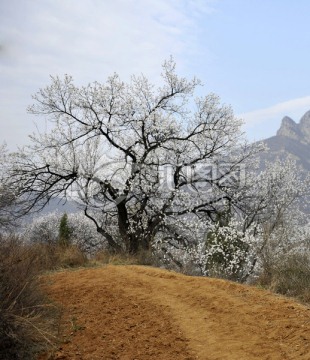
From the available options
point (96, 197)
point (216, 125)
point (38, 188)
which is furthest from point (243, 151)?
point (38, 188)

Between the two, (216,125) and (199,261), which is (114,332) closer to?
(199,261)

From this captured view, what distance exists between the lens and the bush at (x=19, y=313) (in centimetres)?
475

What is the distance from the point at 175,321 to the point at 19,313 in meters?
2.56

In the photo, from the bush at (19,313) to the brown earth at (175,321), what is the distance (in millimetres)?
298

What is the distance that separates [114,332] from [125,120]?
13.7 meters

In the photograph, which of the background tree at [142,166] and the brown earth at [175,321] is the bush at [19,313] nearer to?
the brown earth at [175,321]

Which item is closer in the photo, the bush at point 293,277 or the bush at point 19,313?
the bush at point 19,313

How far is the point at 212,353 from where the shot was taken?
5695mm

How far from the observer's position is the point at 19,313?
540 cm

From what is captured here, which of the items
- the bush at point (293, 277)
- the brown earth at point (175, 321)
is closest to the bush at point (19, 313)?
the brown earth at point (175, 321)

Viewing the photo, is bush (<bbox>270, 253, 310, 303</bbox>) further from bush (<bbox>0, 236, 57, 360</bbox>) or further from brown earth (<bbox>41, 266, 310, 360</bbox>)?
bush (<bbox>0, 236, 57, 360</bbox>)

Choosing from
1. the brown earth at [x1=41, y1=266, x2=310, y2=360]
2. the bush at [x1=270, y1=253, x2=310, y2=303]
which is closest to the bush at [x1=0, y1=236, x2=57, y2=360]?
the brown earth at [x1=41, y1=266, x2=310, y2=360]

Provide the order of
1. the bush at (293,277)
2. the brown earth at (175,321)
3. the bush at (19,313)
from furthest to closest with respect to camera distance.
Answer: the bush at (293,277) → the brown earth at (175,321) → the bush at (19,313)

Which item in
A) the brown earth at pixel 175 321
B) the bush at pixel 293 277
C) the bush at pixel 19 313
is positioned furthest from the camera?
the bush at pixel 293 277
